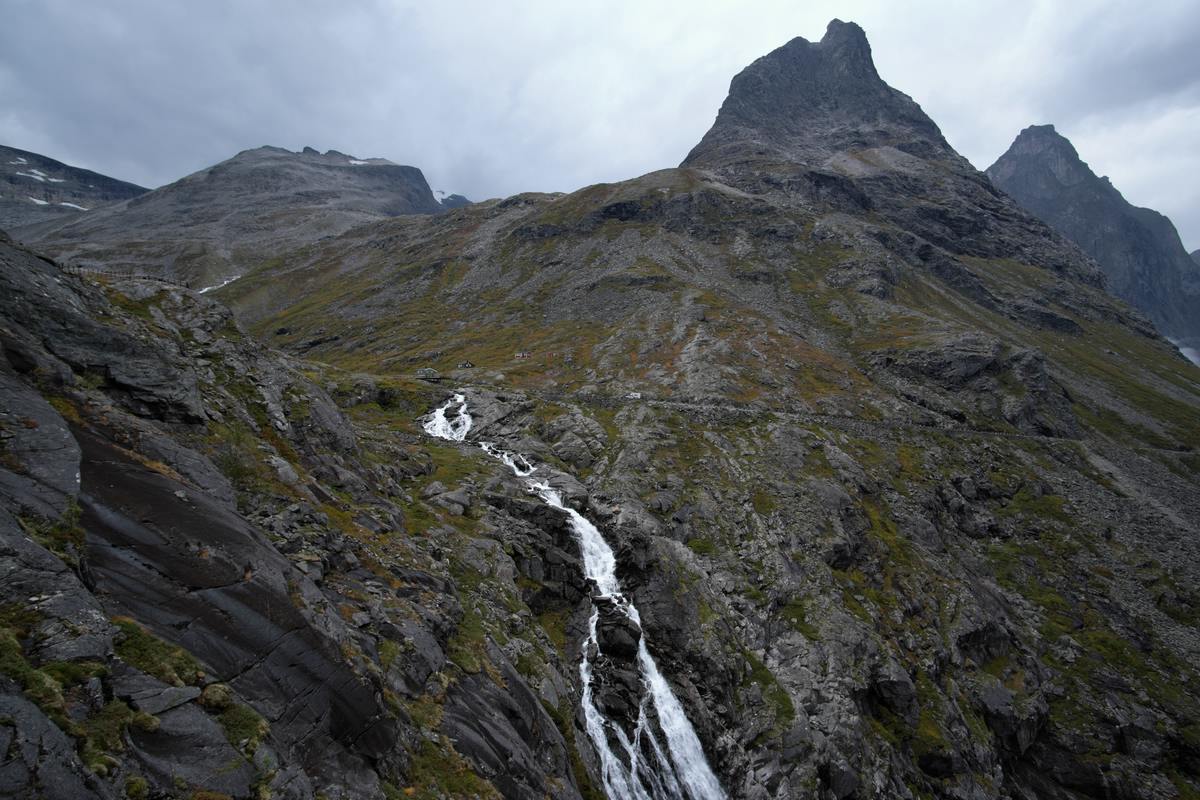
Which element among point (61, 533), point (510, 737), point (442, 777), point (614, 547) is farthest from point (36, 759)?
point (614, 547)

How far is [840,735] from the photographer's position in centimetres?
3844

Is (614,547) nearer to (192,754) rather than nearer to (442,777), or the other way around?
(442,777)

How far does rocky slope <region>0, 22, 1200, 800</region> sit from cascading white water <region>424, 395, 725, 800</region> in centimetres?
104

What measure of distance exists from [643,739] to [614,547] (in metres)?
15.8

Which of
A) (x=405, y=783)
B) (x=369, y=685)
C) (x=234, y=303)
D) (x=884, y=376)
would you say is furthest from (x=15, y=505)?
(x=234, y=303)

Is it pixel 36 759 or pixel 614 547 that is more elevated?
pixel 36 759

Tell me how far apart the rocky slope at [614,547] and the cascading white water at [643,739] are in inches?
41.0

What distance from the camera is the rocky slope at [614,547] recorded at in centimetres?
1568

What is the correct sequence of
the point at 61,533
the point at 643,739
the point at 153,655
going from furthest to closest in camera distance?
1. the point at 643,739
2. the point at 61,533
3. the point at 153,655

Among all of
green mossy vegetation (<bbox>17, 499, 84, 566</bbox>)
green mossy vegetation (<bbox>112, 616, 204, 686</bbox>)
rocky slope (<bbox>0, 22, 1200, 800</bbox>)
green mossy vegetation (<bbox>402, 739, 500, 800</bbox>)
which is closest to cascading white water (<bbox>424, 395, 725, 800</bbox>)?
rocky slope (<bbox>0, 22, 1200, 800</bbox>)

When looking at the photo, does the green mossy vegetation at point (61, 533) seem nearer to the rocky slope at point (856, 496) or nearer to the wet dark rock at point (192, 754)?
the wet dark rock at point (192, 754)

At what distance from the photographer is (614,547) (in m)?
47.0

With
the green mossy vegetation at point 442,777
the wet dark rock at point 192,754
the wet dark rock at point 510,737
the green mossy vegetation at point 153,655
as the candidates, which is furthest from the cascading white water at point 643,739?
the green mossy vegetation at point 153,655

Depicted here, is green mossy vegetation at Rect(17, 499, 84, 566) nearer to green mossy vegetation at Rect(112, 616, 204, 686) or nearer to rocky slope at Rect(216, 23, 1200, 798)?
green mossy vegetation at Rect(112, 616, 204, 686)
